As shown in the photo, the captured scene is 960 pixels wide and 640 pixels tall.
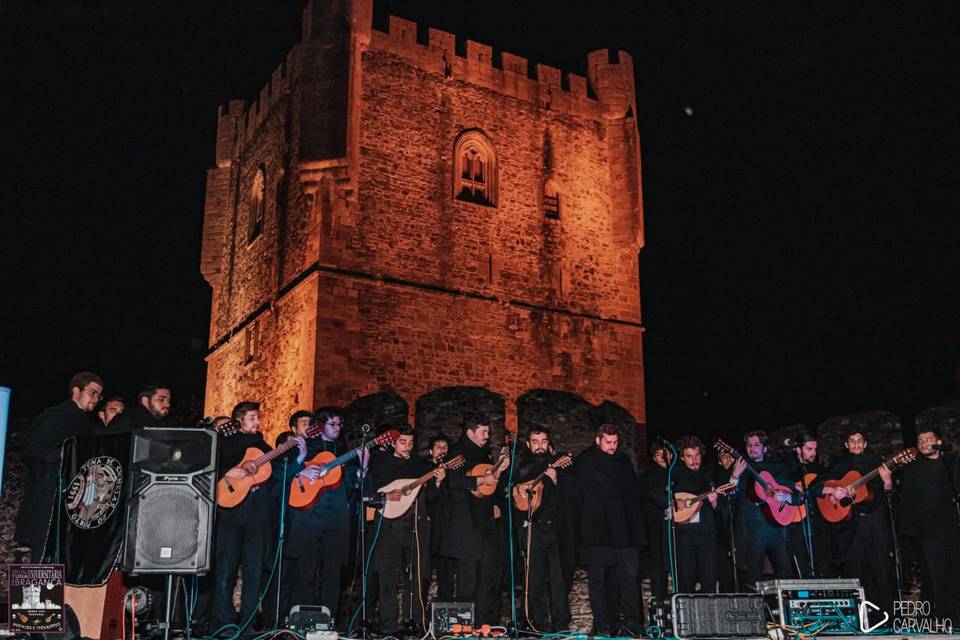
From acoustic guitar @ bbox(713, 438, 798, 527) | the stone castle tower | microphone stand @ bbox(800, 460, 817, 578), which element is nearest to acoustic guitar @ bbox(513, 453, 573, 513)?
acoustic guitar @ bbox(713, 438, 798, 527)

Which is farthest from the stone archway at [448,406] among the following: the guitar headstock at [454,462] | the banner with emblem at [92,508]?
the banner with emblem at [92,508]

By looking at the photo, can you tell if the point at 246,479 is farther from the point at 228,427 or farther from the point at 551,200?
the point at 551,200

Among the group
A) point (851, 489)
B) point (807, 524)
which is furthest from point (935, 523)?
point (807, 524)

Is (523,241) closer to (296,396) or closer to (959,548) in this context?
(296,396)

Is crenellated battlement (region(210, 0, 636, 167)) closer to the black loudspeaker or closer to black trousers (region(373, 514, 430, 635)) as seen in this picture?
black trousers (region(373, 514, 430, 635))

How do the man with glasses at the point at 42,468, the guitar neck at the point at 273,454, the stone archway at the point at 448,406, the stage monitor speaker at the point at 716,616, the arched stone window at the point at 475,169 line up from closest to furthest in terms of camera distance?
1. the man with glasses at the point at 42,468
2. the stage monitor speaker at the point at 716,616
3. the guitar neck at the point at 273,454
4. the stone archway at the point at 448,406
5. the arched stone window at the point at 475,169

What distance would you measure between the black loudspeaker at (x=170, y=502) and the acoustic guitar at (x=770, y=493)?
16.5ft

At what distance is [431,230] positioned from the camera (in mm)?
20828

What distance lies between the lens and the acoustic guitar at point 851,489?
31.5ft

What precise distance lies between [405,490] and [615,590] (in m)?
2.20

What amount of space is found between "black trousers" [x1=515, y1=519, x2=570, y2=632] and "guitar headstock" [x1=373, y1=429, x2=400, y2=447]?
1.45 meters

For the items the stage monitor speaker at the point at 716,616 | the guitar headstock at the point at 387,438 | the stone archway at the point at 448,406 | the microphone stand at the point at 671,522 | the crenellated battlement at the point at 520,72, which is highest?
the crenellated battlement at the point at 520,72

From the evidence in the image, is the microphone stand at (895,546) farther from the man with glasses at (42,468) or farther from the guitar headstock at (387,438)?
the man with glasses at (42,468)

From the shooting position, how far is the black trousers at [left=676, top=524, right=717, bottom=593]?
957 centimetres
